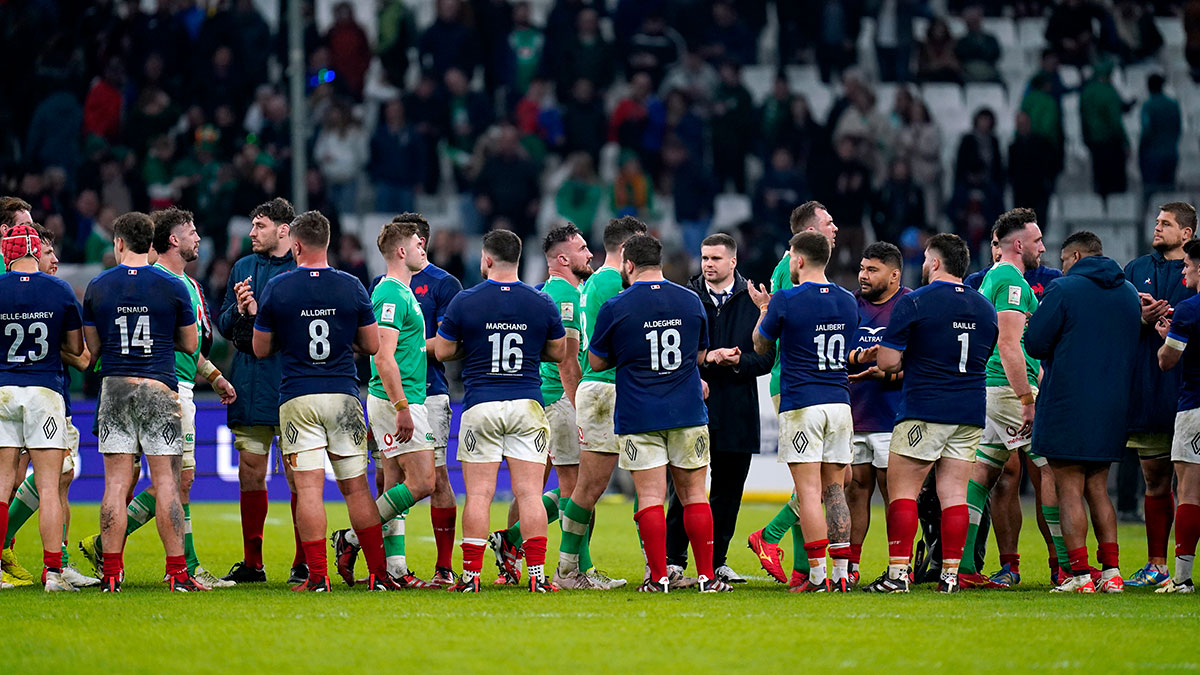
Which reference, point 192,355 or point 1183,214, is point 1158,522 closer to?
point 1183,214

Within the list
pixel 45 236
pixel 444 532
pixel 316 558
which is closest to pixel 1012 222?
pixel 444 532

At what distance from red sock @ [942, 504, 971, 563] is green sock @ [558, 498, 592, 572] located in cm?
241

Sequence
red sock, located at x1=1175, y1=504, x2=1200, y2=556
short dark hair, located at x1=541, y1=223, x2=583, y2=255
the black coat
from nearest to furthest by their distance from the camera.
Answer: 1. red sock, located at x1=1175, y1=504, x2=1200, y2=556
2. the black coat
3. short dark hair, located at x1=541, y1=223, x2=583, y2=255

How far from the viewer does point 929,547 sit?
35.7 ft

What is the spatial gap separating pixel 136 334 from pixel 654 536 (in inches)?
143

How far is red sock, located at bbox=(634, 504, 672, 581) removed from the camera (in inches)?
385

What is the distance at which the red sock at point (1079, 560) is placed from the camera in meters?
10.1

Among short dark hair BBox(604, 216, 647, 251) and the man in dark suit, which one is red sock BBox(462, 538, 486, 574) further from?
short dark hair BBox(604, 216, 647, 251)

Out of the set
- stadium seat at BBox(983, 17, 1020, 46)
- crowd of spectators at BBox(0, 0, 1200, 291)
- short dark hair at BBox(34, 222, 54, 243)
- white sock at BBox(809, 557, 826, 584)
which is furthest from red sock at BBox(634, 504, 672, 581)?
stadium seat at BBox(983, 17, 1020, 46)

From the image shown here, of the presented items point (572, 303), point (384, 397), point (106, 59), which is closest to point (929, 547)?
point (572, 303)

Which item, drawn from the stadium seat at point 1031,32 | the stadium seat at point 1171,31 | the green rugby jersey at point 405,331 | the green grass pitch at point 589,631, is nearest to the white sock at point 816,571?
the green grass pitch at point 589,631

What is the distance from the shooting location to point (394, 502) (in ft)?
33.5

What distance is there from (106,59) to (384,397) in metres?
14.9

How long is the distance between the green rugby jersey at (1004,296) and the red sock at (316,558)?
4810 mm
